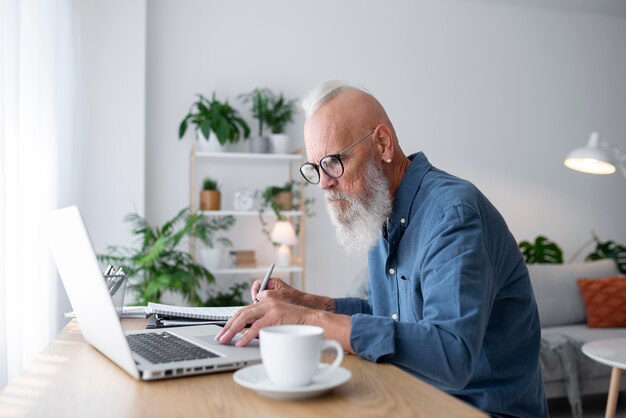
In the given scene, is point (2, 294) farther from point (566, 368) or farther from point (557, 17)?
point (557, 17)

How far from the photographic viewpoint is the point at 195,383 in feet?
2.85

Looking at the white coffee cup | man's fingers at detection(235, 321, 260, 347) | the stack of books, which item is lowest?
the stack of books

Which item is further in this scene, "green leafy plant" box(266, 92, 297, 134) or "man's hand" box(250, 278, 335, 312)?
"green leafy plant" box(266, 92, 297, 134)

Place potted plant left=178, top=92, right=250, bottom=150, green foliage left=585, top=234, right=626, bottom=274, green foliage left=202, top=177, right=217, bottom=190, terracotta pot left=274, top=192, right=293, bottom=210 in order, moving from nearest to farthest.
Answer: potted plant left=178, top=92, right=250, bottom=150 → green foliage left=202, top=177, right=217, bottom=190 → terracotta pot left=274, top=192, right=293, bottom=210 → green foliage left=585, top=234, right=626, bottom=274

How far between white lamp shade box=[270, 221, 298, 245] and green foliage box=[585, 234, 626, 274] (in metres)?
2.39

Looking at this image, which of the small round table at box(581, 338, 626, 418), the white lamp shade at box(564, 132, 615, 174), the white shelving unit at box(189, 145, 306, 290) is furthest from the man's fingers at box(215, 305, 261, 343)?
the white shelving unit at box(189, 145, 306, 290)

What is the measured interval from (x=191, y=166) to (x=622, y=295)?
9.62 ft

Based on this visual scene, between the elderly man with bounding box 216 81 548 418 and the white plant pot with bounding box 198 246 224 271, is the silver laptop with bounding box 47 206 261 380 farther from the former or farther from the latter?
the white plant pot with bounding box 198 246 224 271

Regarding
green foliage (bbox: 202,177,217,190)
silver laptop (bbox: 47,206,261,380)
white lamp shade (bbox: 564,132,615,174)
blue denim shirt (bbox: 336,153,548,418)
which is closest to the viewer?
silver laptop (bbox: 47,206,261,380)

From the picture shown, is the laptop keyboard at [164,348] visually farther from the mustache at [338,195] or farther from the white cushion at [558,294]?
the white cushion at [558,294]

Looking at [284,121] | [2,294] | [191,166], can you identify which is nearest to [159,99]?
[191,166]

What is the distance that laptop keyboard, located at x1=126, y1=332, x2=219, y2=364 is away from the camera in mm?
958

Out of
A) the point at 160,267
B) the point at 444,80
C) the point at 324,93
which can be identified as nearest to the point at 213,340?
the point at 324,93

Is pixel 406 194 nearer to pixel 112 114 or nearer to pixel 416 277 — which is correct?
pixel 416 277
